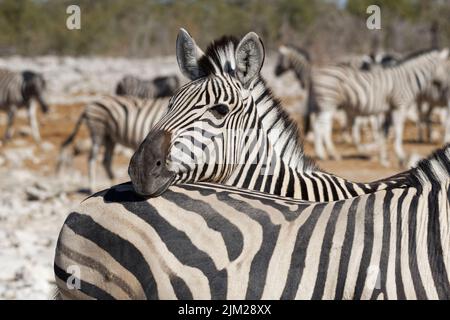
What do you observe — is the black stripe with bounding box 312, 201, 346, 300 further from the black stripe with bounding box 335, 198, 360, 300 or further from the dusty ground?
the dusty ground

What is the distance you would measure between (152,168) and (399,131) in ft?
35.5

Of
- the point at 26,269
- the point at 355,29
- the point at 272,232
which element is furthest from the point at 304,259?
the point at 355,29

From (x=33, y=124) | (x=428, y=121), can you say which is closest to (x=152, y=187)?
(x=428, y=121)

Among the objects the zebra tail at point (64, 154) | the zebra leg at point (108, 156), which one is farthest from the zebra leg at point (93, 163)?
the zebra tail at point (64, 154)

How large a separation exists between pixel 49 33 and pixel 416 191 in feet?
134

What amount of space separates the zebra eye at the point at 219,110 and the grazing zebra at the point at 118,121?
6906 mm

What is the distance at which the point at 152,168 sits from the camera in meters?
2.75

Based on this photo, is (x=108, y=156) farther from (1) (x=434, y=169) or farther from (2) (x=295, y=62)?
(1) (x=434, y=169)

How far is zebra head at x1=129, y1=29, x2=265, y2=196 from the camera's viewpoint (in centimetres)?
295

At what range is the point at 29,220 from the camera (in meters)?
8.40

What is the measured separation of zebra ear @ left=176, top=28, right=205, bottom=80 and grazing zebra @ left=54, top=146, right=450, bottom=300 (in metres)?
1.08

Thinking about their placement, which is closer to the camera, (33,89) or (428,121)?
(428,121)

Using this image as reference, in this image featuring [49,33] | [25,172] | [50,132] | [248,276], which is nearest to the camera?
[248,276]

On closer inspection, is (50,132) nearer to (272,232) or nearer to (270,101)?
(270,101)
